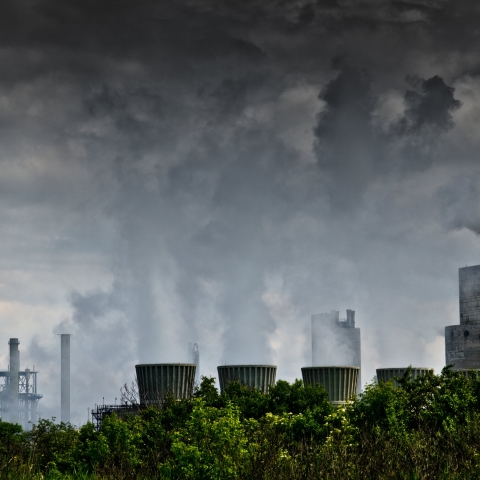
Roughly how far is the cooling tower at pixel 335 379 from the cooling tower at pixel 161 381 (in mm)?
8693

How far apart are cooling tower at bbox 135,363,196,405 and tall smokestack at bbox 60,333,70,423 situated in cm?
10162

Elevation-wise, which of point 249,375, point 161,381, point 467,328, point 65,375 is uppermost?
point 467,328

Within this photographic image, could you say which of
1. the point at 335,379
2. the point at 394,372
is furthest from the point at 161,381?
the point at 394,372

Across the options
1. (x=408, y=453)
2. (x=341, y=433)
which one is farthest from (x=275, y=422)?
(x=408, y=453)

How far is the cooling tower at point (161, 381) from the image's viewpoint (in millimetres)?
61906

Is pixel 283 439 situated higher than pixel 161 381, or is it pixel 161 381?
pixel 161 381

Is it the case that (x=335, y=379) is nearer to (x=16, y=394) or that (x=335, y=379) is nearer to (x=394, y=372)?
(x=394, y=372)

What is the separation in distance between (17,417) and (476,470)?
17103 cm

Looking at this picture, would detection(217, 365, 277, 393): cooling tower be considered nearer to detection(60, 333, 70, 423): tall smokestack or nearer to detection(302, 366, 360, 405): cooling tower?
detection(302, 366, 360, 405): cooling tower

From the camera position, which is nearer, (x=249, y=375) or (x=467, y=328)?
(x=249, y=375)

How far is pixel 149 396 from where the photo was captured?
62469mm

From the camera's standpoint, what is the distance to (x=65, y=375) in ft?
528

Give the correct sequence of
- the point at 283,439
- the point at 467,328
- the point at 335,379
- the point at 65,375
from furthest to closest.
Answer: the point at 65,375, the point at 467,328, the point at 335,379, the point at 283,439

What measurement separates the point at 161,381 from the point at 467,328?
41.7 m
